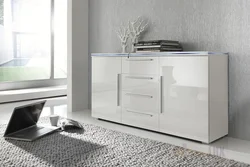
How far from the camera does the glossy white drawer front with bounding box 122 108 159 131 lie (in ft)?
9.69

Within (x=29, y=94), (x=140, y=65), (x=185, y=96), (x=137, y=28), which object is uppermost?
(x=137, y=28)

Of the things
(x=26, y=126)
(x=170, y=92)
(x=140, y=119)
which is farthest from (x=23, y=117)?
(x=170, y=92)

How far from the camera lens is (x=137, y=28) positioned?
3.52 m

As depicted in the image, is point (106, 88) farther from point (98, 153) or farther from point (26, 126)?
point (98, 153)

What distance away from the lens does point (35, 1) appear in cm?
570

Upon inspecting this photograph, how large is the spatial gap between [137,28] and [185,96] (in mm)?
1225

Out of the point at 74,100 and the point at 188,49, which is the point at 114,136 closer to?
the point at 188,49

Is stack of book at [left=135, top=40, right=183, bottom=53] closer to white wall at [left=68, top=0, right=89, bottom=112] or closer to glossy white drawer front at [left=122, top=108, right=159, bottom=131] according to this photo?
glossy white drawer front at [left=122, top=108, right=159, bottom=131]

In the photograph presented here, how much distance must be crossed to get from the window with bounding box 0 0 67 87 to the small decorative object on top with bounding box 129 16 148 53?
280cm

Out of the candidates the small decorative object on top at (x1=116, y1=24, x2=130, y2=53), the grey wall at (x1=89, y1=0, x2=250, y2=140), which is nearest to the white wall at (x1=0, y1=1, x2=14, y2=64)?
the small decorative object on top at (x1=116, y1=24, x2=130, y2=53)

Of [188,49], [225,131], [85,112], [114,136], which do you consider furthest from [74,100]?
[225,131]

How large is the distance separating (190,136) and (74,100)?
6.55 ft

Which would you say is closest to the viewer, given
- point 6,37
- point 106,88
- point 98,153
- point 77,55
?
point 98,153

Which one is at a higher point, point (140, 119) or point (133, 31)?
point (133, 31)
